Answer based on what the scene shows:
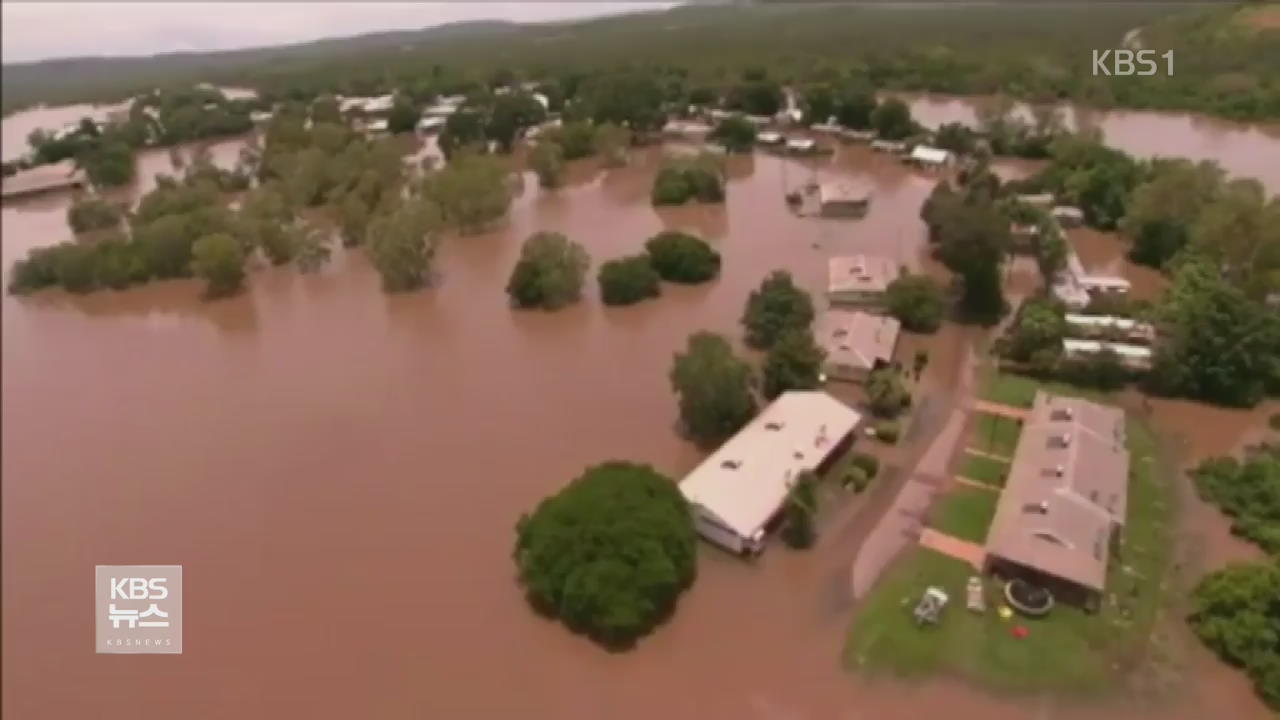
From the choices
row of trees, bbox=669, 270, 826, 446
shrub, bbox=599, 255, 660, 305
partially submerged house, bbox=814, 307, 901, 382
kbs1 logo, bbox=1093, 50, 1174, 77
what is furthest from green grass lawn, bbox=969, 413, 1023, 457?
shrub, bbox=599, 255, 660, 305

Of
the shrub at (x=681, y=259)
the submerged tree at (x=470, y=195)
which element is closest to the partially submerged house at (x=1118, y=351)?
the shrub at (x=681, y=259)

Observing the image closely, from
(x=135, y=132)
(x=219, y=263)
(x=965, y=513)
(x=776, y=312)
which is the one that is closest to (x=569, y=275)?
(x=776, y=312)

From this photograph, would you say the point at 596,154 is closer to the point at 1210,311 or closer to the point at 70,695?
the point at 1210,311

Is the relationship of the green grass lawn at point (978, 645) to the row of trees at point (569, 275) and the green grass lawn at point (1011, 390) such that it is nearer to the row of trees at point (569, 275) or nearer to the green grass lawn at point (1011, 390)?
the green grass lawn at point (1011, 390)

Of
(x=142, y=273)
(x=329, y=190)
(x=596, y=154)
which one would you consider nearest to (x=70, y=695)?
(x=142, y=273)

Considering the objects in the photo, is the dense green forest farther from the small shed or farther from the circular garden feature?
the circular garden feature

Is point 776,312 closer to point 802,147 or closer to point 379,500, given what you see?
point 379,500

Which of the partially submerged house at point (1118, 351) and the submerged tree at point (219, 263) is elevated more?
the submerged tree at point (219, 263)
